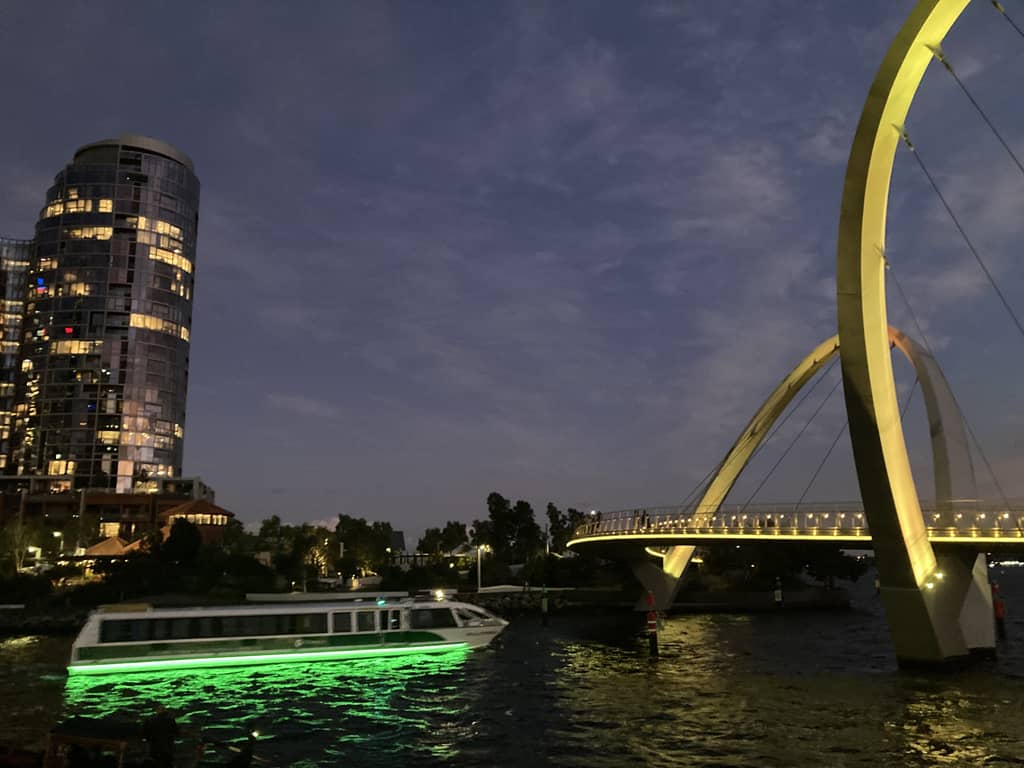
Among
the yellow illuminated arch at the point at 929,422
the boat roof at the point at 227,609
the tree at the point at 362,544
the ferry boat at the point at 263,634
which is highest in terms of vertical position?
the yellow illuminated arch at the point at 929,422

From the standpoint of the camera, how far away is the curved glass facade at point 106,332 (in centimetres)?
13725

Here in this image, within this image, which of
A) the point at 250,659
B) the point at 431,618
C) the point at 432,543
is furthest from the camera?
the point at 432,543

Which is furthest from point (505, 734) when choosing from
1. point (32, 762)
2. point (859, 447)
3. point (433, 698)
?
Result: point (859, 447)

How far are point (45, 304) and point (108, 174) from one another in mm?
26276

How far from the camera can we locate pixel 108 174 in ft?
476

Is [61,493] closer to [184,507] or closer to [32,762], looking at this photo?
[184,507]

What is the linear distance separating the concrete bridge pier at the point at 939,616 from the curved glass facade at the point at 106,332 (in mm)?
128850

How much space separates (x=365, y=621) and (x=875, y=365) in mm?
30183

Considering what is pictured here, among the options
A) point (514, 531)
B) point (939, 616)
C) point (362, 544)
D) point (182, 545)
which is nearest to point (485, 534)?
point (514, 531)

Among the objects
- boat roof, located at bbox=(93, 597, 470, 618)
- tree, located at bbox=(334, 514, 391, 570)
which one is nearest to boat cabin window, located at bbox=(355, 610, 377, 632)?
boat roof, located at bbox=(93, 597, 470, 618)

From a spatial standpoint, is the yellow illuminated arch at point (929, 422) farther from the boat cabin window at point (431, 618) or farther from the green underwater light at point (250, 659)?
the green underwater light at point (250, 659)

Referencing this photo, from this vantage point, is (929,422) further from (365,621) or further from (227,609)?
(227,609)

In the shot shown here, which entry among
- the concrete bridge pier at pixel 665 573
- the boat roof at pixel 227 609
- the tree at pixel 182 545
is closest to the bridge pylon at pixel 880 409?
the boat roof at pixel 227 609

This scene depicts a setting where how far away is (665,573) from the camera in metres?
74.1
